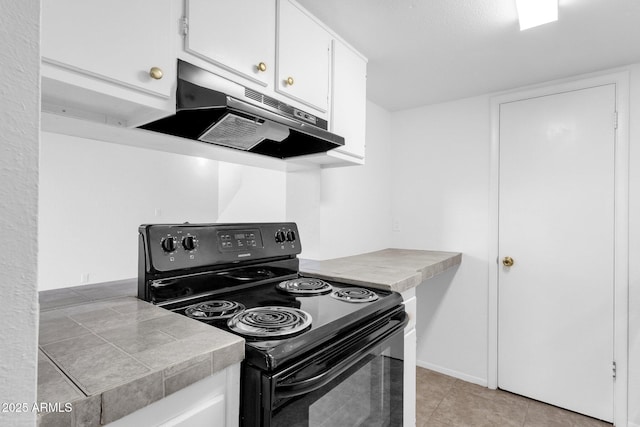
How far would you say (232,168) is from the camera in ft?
6.27

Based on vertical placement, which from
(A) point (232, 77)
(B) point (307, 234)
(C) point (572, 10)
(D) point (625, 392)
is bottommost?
(D) point (625, 392)

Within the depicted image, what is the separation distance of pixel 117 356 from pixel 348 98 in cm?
156

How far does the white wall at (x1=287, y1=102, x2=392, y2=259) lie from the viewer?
6.79 ft

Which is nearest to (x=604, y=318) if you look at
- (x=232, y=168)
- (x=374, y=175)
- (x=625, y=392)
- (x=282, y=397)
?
(x=625, y=392)

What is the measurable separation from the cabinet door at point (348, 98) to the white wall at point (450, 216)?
3.62ft

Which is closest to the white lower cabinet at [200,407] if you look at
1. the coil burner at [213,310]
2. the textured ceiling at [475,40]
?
the coil burner at [213,310]

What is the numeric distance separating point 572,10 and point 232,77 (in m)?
1.57

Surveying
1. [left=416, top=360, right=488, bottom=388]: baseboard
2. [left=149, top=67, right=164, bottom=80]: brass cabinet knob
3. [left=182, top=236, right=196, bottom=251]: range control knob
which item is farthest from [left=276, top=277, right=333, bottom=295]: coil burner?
[left=416, top=360, right=488, bottom=388]: baseboard

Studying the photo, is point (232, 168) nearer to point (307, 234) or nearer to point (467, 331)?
point (307, 234)

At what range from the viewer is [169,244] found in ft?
3.59

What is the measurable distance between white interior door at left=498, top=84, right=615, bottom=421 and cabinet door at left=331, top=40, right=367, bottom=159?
126 centimetres

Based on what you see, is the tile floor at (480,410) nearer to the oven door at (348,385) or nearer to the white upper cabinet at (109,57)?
the oven door at (348,385)

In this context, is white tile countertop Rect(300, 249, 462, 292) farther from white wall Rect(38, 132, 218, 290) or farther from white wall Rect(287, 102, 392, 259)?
white wall Rect(38, 132, 218, 290)

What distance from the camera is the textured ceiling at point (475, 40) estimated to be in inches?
56.8
